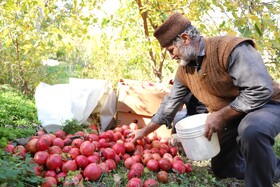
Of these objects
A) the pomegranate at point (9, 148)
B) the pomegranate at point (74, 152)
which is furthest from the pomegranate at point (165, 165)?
the pomegranate at point (9, 148)

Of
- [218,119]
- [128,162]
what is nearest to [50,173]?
[128,162]

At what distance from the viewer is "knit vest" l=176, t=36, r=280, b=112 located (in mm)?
2506

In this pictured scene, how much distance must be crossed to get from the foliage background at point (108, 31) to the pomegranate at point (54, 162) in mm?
1475

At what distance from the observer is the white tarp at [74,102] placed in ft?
12.1

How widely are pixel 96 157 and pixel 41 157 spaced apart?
0.44 m

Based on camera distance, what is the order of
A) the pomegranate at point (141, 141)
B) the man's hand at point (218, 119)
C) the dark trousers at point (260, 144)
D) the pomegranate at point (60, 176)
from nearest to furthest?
the dark trousers at point (260, 144) < the pomegranate at point (60, 176) < the man's hand at point (218, 119) < the pomegranate at point (141, 141)

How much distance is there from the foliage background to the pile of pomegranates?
1.23m

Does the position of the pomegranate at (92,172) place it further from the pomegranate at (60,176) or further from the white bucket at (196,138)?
the white bucket at (196,138)

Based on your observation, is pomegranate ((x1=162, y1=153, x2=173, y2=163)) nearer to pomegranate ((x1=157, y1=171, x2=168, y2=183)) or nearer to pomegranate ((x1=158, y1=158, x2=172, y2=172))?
pomegranate ((x1=158, y1=158, x2=172, y2=172))

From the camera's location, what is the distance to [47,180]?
2311 mm

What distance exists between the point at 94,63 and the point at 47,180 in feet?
13.9

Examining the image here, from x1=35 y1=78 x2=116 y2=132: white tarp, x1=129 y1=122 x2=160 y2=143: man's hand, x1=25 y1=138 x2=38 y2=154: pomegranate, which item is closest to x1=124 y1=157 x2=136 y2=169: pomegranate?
x1=129 y1=122 x2=160 y2=143: man's hand

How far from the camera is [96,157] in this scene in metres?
2.73

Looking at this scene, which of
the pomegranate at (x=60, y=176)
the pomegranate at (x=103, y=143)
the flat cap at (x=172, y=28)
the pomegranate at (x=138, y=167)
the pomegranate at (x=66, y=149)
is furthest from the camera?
the pomegranate at (x=103, y=143)
